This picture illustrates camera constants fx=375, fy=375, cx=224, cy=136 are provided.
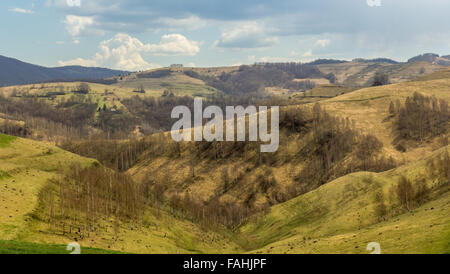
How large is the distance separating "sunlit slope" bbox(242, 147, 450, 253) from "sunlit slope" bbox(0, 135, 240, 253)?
1854 centimetres

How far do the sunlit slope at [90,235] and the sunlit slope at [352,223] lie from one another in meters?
18.5

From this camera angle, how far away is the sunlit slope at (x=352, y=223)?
176ft

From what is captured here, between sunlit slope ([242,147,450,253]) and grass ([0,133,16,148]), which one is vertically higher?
grass ([0,133,16,148])

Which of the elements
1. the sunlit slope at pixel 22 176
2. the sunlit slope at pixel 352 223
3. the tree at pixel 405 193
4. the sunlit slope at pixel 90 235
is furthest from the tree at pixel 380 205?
the sunlit slope at pixel 22 176

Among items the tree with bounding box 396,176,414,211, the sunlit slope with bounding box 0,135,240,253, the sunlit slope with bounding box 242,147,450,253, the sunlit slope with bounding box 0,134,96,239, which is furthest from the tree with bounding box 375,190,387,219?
the sunlit slope with bounding box 0,134,96,239

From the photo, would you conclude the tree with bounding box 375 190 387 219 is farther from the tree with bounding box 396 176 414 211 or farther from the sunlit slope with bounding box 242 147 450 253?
the tree with bounding box 396 176 414 211

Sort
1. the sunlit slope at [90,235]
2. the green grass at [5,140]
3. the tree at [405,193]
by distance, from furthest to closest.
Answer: the green grass at [5,140] → the tree at [405,193] → the sunlit slope at [90,235]

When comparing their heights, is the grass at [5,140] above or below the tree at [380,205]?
above

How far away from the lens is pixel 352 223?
9219 cm

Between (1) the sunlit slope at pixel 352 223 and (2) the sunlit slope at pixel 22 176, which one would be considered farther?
(2) the sunlit slope at pixel 22 176

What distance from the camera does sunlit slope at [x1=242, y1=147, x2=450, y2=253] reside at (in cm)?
5369

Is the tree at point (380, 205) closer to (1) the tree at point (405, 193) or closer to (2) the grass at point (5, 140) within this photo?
(1) the tree at point (405, 193)
